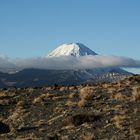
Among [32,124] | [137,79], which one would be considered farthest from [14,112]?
[137,79]

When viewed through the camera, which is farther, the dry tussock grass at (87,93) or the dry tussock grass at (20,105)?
the dry tussock grass at (87,93)

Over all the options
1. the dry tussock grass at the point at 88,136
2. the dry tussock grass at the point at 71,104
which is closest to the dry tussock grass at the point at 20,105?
the dry tussock grass at the point at 71,104

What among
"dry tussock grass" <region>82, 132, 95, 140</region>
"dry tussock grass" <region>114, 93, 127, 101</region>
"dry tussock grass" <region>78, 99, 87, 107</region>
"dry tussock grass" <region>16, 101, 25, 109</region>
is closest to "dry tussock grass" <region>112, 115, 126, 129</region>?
"dry tussock grass" <region>82, 132, 95, 140</region>

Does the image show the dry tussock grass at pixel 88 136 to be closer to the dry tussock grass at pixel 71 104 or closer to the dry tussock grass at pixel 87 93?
the dry tussock grass at pixel 71 104

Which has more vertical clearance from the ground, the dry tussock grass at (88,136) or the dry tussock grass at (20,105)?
the dry tussock grass at (20,105)

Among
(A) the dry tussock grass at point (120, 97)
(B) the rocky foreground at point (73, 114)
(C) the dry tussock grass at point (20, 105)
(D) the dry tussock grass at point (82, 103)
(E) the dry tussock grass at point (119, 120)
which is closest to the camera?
(B) the rocky foreground at point (73, 114)

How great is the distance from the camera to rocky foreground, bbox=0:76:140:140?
38250 millimetres

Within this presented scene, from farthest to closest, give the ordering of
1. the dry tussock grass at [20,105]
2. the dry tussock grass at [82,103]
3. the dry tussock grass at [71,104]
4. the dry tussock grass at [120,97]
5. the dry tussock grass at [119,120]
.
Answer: the dry tussock grass at [20,105], the dry tussock grass at [120,97], the dry tussock grass at [71,104], the dry tussock grass at [82,103], the dry tussock grass at [119,120]

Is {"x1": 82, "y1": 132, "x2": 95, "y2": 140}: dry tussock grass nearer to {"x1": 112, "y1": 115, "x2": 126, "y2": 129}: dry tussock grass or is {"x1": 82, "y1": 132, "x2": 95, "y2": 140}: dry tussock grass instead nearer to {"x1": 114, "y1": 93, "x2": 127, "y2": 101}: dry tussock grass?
{"x1": 112, "y1": 115, "x2": 126, "y2": 129}: dry tussock grass

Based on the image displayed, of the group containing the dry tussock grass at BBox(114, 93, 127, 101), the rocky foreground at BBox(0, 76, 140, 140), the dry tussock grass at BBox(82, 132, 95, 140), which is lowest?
the dry tussock grass at BBox(82, 132, 95, 140)

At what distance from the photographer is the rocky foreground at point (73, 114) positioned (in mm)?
38250

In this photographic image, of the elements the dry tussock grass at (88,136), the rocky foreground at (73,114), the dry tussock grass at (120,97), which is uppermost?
the dry tussock grass at (120,97)

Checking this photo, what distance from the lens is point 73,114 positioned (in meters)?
44.0

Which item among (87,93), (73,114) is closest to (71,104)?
(73,114)
